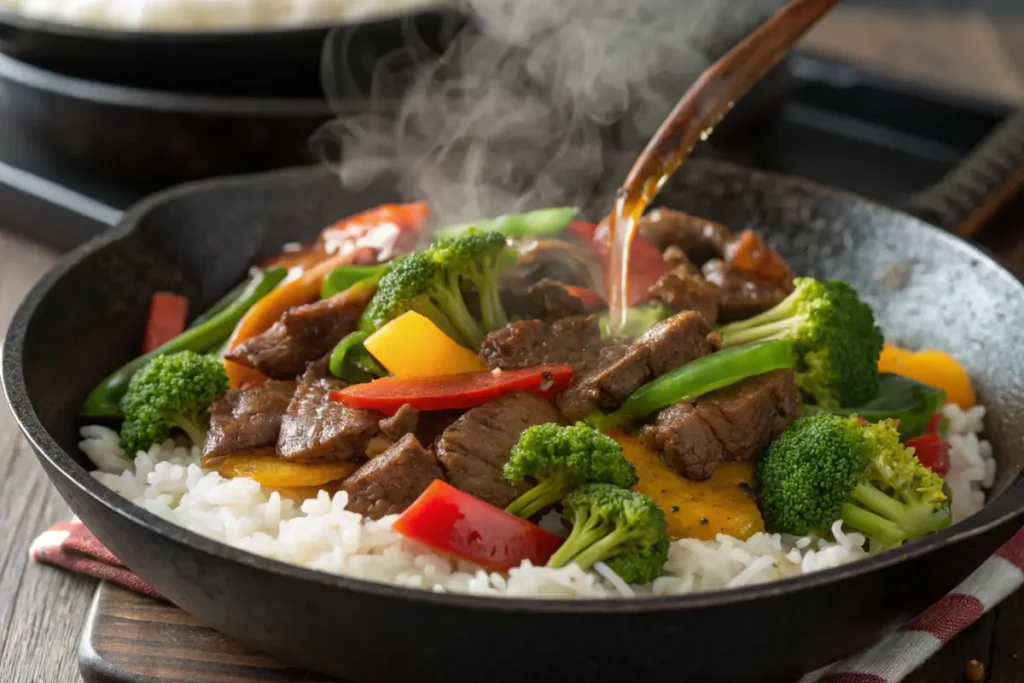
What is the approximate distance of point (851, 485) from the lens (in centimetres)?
272

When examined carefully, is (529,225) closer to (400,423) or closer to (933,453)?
(400,423)

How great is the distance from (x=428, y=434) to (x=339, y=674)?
27.1 inches

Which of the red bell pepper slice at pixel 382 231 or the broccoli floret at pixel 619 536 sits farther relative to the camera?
the red bell pepper slice at pixel 382 231

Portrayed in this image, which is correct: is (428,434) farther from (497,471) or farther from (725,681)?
(725,681)

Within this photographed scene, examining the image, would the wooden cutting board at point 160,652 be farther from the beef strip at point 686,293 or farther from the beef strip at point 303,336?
the beef strip at point 686,293

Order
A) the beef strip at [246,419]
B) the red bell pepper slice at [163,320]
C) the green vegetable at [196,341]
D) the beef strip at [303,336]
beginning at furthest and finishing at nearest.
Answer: the red bell pepper slice at [163,320] → the green vegetable at [196,341] → the beef strip at [303,336] → the beef strip at [246,419]

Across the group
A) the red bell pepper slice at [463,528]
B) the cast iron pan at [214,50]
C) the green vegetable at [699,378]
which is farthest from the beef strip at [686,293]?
the cast iron pan at [214,50]

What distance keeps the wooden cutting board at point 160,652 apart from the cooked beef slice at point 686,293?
1.47 meters

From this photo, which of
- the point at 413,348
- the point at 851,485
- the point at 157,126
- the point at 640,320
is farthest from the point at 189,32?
the point at 851,485

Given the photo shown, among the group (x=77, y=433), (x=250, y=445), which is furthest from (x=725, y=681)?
(x=77, y=433)

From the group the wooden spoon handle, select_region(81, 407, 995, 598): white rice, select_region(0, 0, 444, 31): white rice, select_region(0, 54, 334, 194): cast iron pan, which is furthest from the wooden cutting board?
select_region(0, 0, 444, 31): white rice

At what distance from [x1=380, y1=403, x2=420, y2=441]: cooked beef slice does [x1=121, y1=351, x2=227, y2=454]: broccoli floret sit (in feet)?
2.07

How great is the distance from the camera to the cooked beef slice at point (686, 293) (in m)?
3.31

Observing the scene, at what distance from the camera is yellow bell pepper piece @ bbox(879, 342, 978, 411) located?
11.2ft
